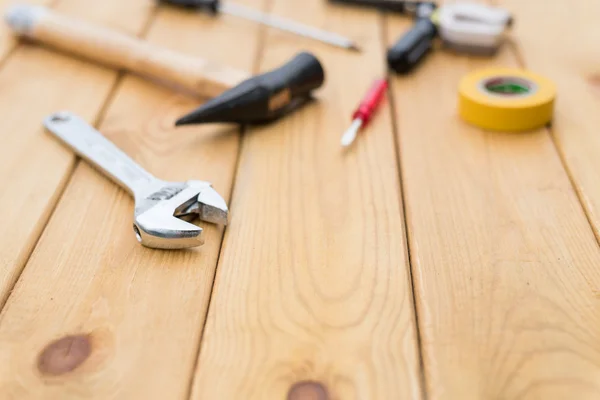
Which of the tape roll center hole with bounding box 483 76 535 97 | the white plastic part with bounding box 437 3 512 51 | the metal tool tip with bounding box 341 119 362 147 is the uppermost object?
the white plastic part with bounding box 437 3 512 51

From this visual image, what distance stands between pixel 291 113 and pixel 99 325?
0.51 metres

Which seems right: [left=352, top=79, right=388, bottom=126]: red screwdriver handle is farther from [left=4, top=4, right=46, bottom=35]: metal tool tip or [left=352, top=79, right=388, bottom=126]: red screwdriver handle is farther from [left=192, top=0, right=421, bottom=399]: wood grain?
[left=4, top=4, right=46, bottom=35]: metal tool tip

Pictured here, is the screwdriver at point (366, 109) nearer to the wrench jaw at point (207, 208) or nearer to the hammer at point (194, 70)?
the hammer at point (194, 70)

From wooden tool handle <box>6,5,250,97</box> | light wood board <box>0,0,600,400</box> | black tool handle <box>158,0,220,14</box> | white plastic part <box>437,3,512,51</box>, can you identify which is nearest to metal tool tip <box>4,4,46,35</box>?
wooden tool handle <box>6,5,250,97</box>

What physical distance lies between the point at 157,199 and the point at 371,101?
406mm

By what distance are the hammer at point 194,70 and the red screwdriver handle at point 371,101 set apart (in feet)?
0.26

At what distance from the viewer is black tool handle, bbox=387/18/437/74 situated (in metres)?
1.24

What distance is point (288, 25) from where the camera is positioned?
1461mm

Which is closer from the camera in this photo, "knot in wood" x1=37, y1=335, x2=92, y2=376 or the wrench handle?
"knot in wood" x1=37, y1=335, x2=92, y2=376

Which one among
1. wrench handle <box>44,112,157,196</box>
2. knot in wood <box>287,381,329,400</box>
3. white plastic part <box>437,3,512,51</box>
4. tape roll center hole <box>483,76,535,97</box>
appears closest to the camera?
knot in wood <box>287,381,329,400</box>

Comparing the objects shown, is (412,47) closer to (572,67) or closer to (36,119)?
(572,67)

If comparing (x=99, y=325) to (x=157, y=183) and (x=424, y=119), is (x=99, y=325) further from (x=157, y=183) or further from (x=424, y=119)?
(x=424, y=119)

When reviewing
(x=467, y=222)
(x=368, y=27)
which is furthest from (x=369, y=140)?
(x=368, y=27)

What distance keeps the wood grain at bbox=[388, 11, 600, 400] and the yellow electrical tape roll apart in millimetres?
17
